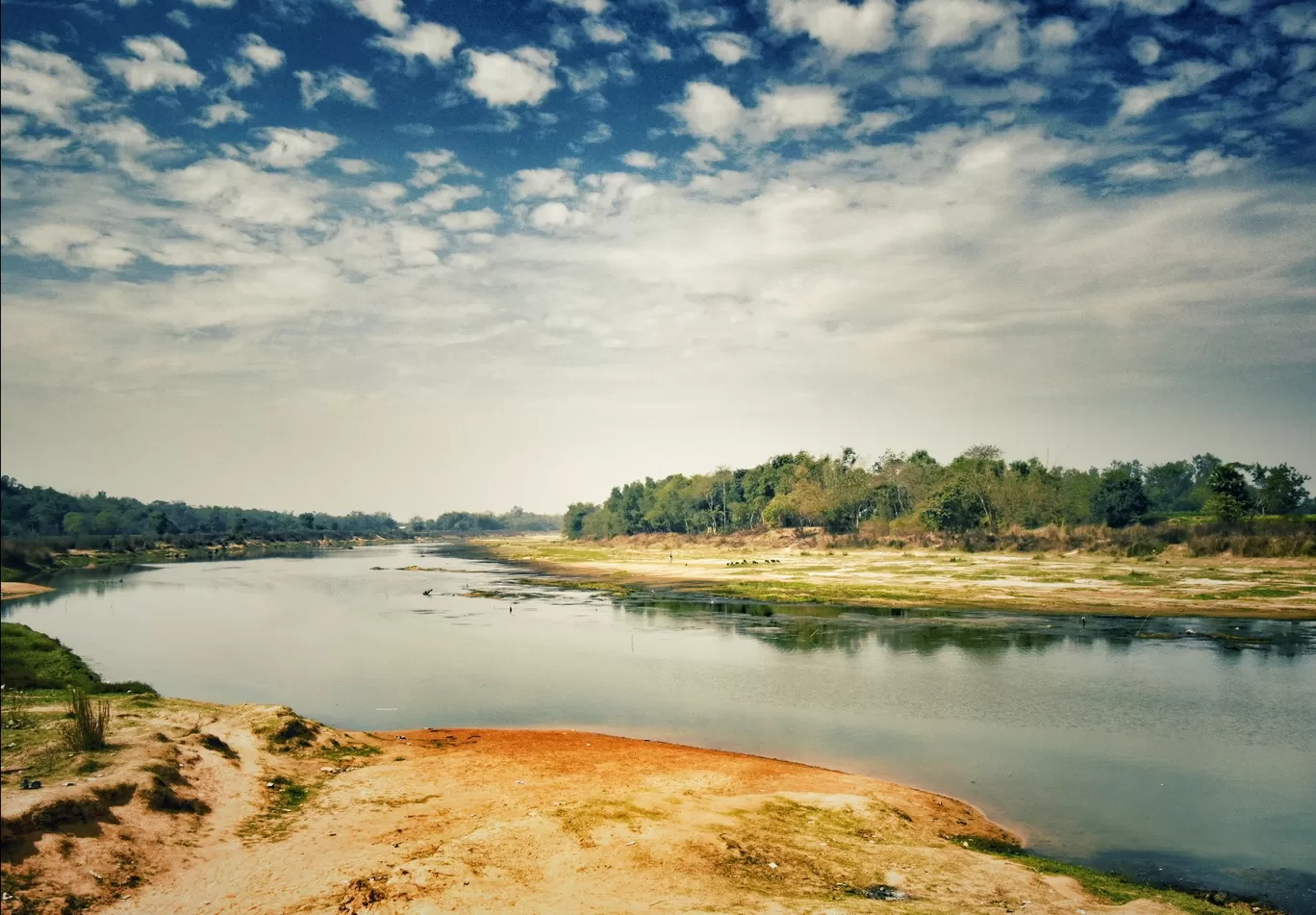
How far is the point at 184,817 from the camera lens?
Answer: 14555 mm

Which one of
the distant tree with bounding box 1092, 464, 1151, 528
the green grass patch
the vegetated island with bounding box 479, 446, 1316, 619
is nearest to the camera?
the green grass patch

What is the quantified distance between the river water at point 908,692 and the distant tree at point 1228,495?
51.4 m

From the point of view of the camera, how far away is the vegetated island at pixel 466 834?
11664 mm

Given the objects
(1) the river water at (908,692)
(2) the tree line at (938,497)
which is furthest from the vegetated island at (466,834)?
(2) the tree line at (938,497)

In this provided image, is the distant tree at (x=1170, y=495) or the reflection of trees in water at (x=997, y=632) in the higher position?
the distant tree at (x=1170, y=495)

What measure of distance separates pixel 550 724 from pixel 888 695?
12.3m

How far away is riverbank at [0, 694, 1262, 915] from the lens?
1165 centimetres

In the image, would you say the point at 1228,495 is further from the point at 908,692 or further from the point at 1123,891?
the point at 1123,891

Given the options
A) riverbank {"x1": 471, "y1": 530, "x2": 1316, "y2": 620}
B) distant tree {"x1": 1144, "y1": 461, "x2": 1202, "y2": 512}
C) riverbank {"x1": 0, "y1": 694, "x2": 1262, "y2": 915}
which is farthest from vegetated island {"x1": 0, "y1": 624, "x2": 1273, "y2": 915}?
distant tree {"x1": 1144, "y1": 461, "x2": 1202, "y2": 512}

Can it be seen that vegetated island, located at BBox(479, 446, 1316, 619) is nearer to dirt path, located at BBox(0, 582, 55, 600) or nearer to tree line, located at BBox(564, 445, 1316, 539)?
tree line, located at BBox(564, 445, 1316, 539)

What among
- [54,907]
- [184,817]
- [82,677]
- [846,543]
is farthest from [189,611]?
[846,543]

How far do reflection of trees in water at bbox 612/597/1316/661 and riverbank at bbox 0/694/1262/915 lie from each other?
19.9 m

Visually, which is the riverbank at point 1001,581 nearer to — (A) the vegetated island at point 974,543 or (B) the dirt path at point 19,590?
(A) the vegetated island at point 974,543

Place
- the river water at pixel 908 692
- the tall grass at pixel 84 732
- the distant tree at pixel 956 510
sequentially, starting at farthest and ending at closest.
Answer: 1. the distant tree at pixel 956 510
2. the tall grass at pixel 84 732
3. the river water at pixel 908 692
